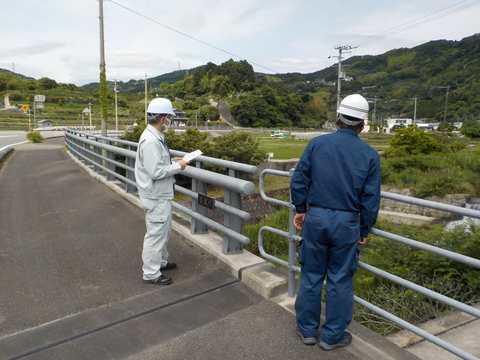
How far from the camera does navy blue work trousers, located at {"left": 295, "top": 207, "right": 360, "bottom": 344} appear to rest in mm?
2861

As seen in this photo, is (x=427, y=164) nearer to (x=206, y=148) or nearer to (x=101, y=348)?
(x=206, y=148)

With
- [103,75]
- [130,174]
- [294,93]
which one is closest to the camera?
[130,174]

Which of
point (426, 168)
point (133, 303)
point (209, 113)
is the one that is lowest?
point (426, 168)

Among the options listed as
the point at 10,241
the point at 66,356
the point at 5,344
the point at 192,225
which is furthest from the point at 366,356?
the point at 10,241

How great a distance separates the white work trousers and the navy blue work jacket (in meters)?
1.76

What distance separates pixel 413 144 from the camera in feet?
93.0

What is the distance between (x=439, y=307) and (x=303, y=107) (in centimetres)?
14698

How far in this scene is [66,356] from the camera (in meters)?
2.89

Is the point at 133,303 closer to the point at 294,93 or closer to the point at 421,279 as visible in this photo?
the point at 421,279

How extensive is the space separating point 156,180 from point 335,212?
77.2 inches

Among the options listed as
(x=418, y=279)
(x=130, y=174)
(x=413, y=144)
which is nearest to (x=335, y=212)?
(x=418, y=279)

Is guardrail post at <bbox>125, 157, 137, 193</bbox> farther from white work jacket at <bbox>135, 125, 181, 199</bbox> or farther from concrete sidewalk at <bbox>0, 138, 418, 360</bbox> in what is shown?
white work jacket at <bbox>135, 125, 181, 199</bbox>

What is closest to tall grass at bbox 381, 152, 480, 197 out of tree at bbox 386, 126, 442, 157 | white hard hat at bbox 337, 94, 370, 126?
tree at bbox 386, 126, 442, 157

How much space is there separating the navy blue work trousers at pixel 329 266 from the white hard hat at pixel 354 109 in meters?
0.69
